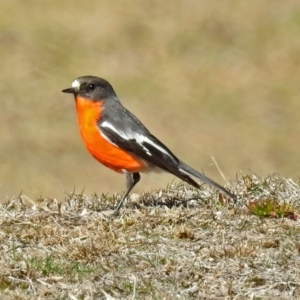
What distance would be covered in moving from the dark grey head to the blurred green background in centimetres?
617

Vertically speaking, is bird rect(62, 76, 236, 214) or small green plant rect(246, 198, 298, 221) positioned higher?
bird rect(62, 76, 236, 214)

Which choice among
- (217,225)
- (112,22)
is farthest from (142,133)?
(112,22)

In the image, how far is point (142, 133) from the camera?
9.52 meters

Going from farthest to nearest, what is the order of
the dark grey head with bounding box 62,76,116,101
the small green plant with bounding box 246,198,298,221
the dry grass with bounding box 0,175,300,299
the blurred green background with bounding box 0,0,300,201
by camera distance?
the blurred green background with bounding box 0,0,300,201, the dark grey head with bounding box 62,76,116,101, the small green plant with bounding box 246,198,298,221, the dry grass with bounding box 0,175,300,299

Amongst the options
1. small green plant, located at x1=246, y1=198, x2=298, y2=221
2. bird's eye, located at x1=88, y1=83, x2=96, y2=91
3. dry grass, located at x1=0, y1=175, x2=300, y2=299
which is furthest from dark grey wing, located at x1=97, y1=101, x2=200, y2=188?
small green plant, located at x1=246, y1=198, x2=298, y2=221

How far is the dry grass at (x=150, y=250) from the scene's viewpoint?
6.57 m

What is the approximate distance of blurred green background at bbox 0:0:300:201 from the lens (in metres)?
18.6

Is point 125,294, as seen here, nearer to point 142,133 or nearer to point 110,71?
point 142,133

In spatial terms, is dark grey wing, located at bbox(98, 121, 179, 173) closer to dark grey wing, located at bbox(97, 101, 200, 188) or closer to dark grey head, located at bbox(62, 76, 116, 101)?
dark grey wing, located at bbox(97, 101, 200, 188)

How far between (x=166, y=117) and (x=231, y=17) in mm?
7410

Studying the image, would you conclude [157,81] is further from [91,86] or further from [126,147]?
[126,147]

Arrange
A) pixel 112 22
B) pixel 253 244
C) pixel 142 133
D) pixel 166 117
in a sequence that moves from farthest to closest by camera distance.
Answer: pixel 112 22
pixel 166 117
pixel 142 133
pixel 253 244

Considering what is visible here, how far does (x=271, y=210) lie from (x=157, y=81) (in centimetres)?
1611

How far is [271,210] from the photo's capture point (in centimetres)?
834
